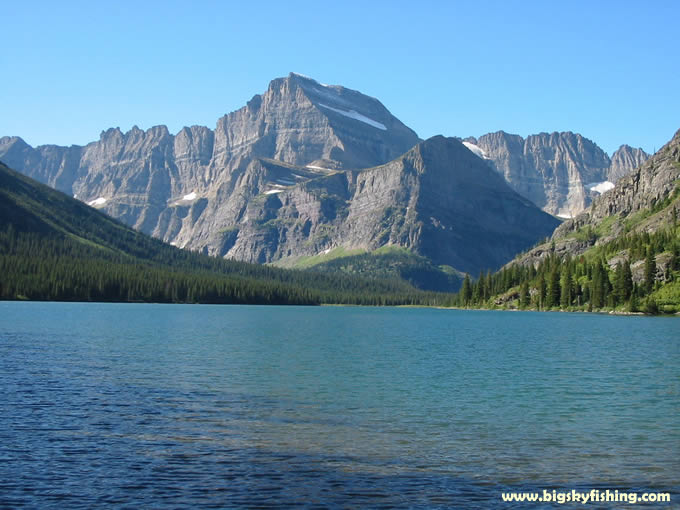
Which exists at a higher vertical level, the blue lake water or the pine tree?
the pine tree

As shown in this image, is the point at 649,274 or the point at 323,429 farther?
the point at 649,274

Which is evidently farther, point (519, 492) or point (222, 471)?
point (222, 471)

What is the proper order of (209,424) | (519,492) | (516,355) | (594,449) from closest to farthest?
(519,492), (594,449), (209,424), (516,355)

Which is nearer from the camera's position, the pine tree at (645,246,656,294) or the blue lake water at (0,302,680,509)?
the blue lake water at (0,302,680,509)

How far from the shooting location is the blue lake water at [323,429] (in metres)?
25.6

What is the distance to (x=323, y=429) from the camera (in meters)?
36.4

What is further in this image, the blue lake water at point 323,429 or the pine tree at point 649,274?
the pine tree at point 649,274

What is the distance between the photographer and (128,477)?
87.6 ft

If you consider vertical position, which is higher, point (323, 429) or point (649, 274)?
point (649, 274)

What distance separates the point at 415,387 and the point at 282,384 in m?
10.9

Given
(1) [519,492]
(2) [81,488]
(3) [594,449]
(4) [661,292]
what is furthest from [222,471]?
(4) [661,292]

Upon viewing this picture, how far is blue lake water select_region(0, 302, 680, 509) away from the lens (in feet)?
84.1

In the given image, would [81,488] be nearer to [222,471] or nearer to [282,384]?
[222,471]

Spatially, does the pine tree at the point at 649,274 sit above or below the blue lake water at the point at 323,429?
above
